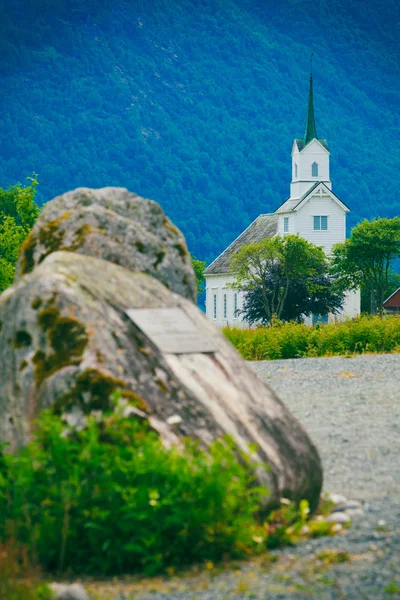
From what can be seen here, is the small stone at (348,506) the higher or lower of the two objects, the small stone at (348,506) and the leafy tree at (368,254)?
the lower

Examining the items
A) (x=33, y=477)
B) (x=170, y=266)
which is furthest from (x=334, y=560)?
(x=170, y=266)

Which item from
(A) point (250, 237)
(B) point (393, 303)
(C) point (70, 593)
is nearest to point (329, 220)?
(A) point (250, 237)

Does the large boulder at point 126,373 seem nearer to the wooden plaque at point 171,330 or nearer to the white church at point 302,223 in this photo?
the wooden plaque at point 171,330

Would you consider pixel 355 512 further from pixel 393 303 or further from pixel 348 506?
pixel 393 303

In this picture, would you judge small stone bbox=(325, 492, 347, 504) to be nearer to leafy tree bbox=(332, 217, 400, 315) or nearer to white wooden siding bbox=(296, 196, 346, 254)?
leafy tree bbox=(332, 217, 400, 315)

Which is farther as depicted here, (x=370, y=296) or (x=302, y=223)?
(x=370, y=296)

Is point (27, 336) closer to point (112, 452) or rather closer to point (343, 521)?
point (112, 452)

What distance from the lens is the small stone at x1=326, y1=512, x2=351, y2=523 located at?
7016 millimetres

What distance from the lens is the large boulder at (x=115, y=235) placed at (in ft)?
27.7

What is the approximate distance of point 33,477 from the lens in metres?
6.19

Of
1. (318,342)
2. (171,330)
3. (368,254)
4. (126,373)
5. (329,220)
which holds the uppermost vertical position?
(329,220)

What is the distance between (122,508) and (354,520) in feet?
6.38

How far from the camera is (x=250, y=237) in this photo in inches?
3187

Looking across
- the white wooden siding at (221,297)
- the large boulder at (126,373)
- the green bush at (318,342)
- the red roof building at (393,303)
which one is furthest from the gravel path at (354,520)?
the red roof building at (393,303)
